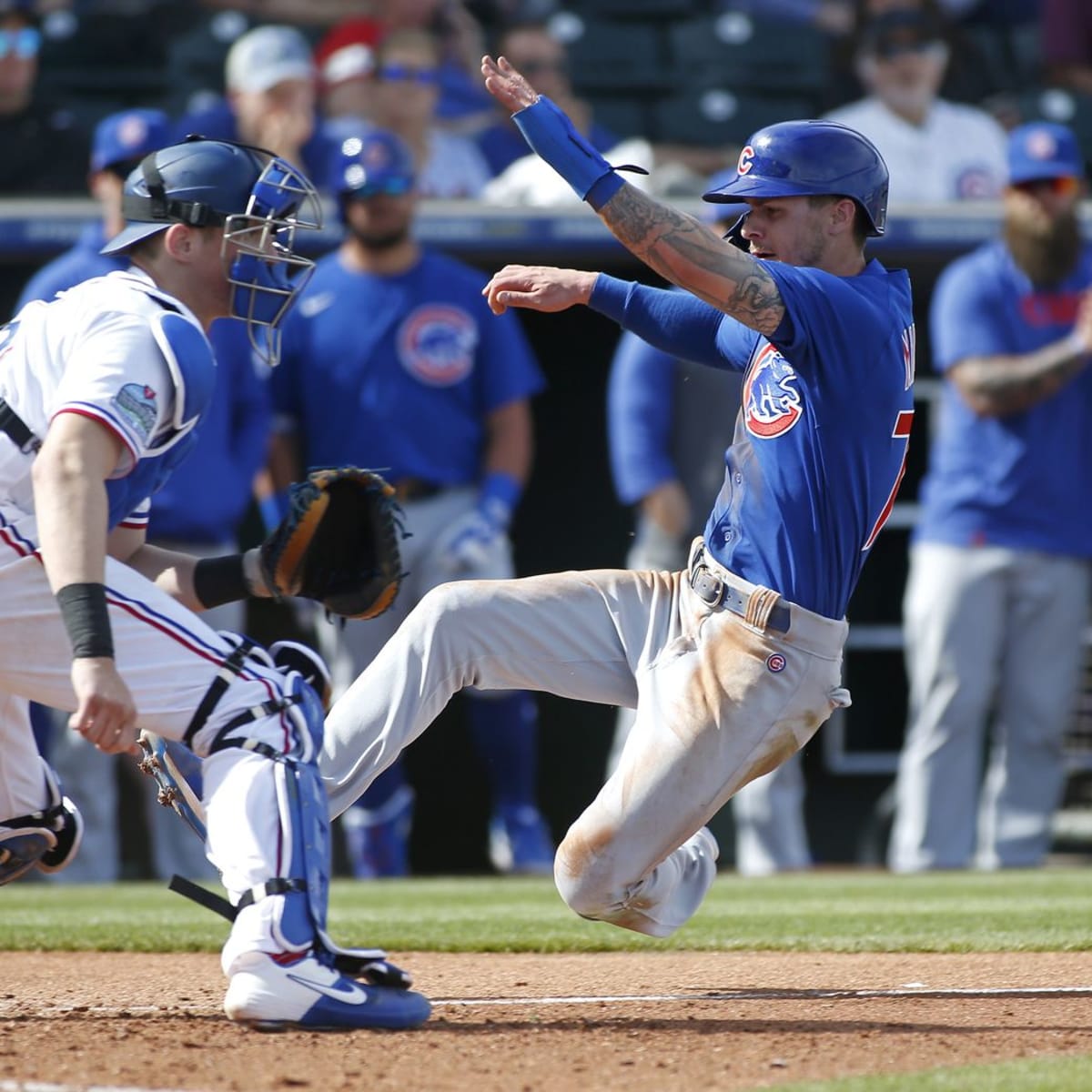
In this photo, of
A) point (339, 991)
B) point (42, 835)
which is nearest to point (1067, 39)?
point (42, 835)

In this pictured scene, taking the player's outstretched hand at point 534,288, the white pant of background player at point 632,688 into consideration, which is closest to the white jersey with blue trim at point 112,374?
the player's outstretched hand at point 534,288

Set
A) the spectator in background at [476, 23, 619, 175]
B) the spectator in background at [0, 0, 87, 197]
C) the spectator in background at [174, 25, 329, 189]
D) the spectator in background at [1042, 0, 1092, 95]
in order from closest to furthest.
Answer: the spectator in background at [174, 25, 329, 189]
the spectator in background at [0, 0, 87, 197]
the spectator in background at [476, 23, 619, 175]
the spectator in background at [1042, 0, 1092, 95]

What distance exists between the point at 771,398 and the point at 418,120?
4.93m

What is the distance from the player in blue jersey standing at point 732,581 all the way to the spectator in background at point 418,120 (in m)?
4.55

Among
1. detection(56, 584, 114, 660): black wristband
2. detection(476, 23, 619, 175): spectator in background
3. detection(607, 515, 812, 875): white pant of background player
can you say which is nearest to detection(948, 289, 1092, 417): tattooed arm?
detection(607, 515, 812, 875): white pant of background player

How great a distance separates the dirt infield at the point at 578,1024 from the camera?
3.08 metres

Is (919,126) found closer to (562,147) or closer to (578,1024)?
(562,147)

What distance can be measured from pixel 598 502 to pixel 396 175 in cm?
190

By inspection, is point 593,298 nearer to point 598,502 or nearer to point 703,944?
point 703,944

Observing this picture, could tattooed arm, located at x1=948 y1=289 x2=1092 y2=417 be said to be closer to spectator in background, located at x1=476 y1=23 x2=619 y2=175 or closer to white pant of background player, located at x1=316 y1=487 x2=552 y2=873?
white pant of background player, located at x1=316 y1=487 x2=552 y2=873

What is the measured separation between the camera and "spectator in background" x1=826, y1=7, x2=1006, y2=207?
873 cm

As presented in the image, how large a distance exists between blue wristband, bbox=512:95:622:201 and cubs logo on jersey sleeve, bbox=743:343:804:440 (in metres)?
0.52

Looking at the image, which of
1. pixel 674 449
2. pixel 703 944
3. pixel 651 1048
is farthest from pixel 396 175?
pixel 651 1048

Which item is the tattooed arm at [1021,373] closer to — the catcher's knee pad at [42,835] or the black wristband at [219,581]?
the black wristband at [219,581]
